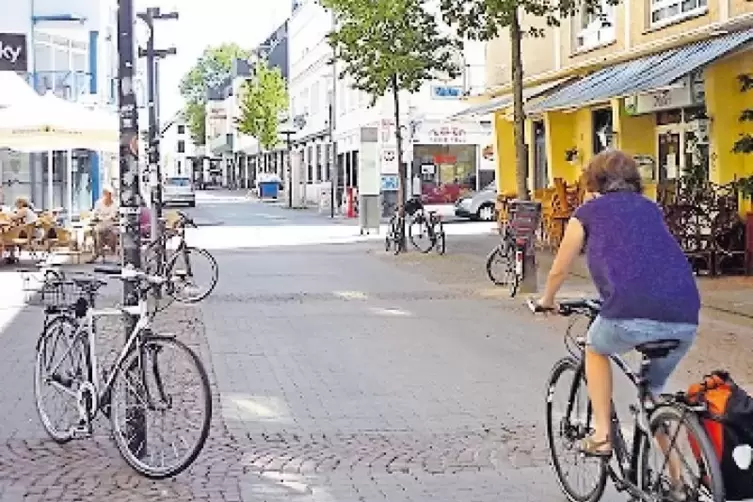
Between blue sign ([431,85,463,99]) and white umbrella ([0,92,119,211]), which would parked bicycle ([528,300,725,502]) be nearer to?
white umbrella ([0,92,119,211])

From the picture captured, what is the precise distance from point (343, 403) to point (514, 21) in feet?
30.4

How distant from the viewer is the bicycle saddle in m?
5.07

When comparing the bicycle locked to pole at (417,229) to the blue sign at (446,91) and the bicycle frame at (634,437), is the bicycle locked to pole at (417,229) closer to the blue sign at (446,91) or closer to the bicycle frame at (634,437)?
the bicycle frame at (634,437)

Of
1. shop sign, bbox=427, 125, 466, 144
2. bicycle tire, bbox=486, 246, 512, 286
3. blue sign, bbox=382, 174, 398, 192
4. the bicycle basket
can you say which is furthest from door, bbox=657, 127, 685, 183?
shop sign, bbox=427, 125, 466, 144

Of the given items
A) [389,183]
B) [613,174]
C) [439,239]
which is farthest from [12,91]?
[613,174]

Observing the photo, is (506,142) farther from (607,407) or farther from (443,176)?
(607,407)

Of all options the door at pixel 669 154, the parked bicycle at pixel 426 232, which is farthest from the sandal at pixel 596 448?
the parked bicycle at pixel 426 232

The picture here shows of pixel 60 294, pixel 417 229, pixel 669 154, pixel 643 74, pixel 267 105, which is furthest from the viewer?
pixel 267 105

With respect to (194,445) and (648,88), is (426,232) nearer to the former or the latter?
(648,88)

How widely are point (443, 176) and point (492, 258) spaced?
2871 cm

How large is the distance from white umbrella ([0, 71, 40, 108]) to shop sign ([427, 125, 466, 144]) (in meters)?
21.9

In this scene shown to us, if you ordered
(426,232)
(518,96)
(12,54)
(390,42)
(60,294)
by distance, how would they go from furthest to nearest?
(426,232), (390,42), (518,96), (12,54), (60,294)

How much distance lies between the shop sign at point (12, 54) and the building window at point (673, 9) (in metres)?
12.3

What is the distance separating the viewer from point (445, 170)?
4584cm
